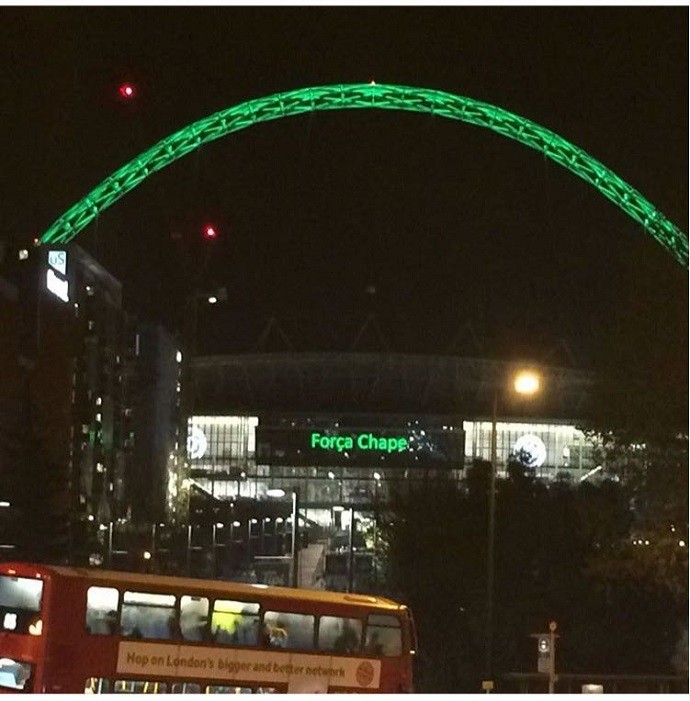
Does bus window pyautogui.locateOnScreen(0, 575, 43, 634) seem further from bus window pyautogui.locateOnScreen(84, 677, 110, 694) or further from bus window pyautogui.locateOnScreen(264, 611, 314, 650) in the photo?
bus window pyautogui.locateOnScreen(264, 611, 314, 650)

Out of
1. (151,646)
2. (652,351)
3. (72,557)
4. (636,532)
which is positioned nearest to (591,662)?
(636,532)

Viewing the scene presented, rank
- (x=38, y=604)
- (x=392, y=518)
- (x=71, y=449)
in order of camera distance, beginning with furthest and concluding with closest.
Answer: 1. (x=71, y=449)
2. (x=392, y=518)
3. (x=38, y=604)

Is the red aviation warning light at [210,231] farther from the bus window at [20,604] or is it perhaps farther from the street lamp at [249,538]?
the street lamp at [249,538]

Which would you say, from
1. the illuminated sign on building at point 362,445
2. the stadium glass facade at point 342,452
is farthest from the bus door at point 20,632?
the illuminated sign on building at point 362,445

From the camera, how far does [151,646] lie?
25.3m

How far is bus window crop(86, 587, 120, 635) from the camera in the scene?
24.9 m

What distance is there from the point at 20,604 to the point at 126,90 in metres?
9.92

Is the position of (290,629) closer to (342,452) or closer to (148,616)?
(148,616)

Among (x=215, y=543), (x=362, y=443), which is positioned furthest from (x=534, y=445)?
(x=215, y=543)

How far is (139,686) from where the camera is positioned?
82.3 ft

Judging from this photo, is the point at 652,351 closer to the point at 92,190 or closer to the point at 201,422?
the point at 92,190

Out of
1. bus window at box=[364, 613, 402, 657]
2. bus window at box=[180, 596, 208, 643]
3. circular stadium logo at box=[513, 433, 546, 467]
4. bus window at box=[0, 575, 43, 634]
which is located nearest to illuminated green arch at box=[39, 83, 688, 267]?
bus window at box=[364, 613, 402, 657]

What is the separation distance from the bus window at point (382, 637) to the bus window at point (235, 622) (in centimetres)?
260

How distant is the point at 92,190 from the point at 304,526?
43330mm
